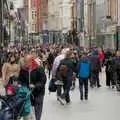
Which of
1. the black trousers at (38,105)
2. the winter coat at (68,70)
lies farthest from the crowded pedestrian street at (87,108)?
the black trousers at (38,105)

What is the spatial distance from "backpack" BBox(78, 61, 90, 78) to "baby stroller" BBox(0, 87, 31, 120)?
29.4 feet

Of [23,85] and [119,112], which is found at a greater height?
[23,85]

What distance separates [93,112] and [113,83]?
935 cm

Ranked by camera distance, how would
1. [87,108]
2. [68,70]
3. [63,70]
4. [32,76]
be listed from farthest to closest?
[68,70], [63,70], [87,108], [32,76]

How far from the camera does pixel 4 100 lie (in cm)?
1297

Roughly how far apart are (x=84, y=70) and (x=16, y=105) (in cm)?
Answer: 978

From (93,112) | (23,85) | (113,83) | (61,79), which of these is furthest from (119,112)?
(113,83)

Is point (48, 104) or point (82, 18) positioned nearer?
point (48, 104)

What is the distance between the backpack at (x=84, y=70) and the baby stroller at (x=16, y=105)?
8.95 meters

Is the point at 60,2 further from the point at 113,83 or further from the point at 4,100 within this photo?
the point at 4,100

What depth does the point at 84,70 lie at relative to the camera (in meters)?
22.7

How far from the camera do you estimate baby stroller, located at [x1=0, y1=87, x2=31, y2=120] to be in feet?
42.0

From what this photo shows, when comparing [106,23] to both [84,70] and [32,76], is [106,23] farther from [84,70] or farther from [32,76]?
[32,76]

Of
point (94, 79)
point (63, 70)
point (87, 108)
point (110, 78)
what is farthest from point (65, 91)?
point (94, 79)
